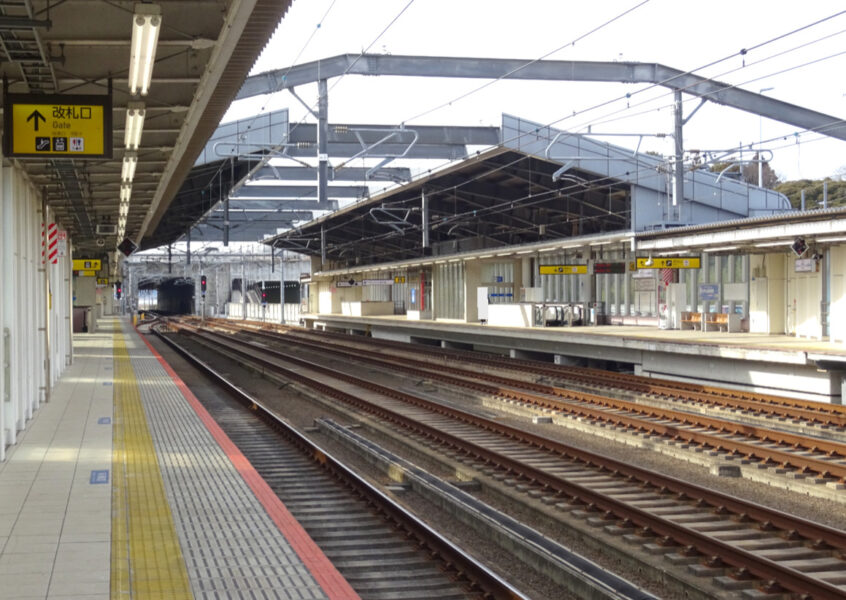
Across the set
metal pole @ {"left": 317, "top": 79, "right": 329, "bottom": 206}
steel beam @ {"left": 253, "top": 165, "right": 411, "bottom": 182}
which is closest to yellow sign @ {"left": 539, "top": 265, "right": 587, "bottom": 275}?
steel beam @ {"left": 253, "top": 165, "right": 411, "bottom": 182}

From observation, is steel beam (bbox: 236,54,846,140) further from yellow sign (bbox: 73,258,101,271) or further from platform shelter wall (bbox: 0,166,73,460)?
yellow sign (bbox: 73,258,101,271)

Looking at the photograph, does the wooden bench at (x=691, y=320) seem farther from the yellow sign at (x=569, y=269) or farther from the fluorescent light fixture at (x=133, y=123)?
the fluorescent light fixture at (x=133, y=123)

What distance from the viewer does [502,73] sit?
91.0 feet

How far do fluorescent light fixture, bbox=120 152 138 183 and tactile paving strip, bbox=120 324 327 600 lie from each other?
13.1 feet

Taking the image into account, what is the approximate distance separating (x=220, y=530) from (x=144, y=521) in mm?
714

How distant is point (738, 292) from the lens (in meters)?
26.7

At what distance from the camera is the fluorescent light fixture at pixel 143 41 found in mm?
7078

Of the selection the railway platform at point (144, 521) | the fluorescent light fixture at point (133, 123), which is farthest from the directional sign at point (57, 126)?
the railway platform at point (144, 521)

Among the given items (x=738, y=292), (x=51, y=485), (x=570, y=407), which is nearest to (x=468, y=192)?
(x=738, y=292)

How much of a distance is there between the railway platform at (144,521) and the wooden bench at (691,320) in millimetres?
18300

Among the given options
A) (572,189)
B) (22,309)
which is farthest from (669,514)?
(572,189)

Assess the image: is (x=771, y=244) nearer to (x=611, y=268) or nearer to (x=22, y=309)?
(x=611, y=268)

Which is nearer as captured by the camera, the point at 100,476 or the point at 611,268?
the point at 100,476

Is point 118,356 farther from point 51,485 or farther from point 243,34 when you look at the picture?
point 243,34
